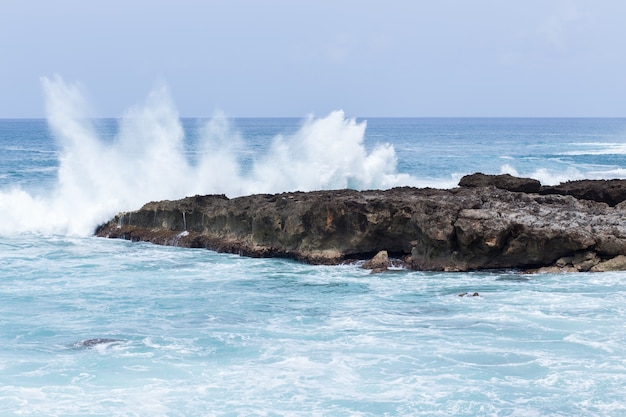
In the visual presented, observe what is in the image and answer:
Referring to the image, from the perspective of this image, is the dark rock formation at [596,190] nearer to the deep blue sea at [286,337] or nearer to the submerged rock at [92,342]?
the deep blue sea at [286,337]

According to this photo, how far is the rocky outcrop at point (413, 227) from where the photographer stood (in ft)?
57.5

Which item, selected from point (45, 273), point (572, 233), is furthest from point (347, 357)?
point (45, 273)

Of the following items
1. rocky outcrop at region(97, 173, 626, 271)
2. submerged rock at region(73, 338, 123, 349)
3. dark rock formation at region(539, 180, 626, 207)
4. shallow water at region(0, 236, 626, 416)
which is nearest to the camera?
shallow water at region(0, 236, 626, 416)

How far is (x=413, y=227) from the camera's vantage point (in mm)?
18703

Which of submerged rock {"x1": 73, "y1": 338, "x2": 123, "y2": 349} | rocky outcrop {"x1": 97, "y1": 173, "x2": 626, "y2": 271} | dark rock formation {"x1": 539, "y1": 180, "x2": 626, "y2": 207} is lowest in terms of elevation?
submerged rock {"x1": 73, "y1": 338, "x2": 123, "y2": 349}

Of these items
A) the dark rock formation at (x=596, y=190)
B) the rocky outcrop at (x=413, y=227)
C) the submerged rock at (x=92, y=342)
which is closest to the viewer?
the submerged rock at (x=92, y=342)

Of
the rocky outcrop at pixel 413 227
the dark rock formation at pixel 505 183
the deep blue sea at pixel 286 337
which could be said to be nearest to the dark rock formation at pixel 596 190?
the dark rock formation at pixel 505 183

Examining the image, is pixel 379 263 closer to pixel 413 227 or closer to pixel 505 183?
pixel 413 227

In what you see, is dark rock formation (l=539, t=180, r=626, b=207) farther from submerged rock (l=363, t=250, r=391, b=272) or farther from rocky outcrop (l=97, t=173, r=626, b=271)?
submerged rock (l=363, t=250, r=391, b=272)

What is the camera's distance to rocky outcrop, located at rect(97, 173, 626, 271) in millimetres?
17531

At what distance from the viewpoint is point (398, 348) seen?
1214 cm

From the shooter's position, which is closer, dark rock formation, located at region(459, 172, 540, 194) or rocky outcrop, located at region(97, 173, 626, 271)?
rocky outcrop, located at region(97, 173, 626, 271)

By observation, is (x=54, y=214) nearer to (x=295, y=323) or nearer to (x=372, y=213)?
(x=372, y=213)

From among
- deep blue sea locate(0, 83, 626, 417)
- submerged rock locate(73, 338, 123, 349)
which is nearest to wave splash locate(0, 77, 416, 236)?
deep blue sea locate(0, 83, 626, 417)
